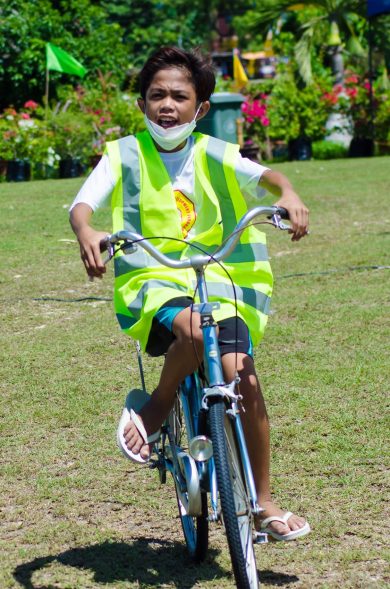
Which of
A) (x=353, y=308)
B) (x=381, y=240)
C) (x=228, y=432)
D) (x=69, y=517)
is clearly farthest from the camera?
(x=381, y=240)

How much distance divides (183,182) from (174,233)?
0.19m

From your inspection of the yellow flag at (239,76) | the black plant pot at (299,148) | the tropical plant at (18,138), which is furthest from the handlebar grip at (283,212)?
the yellow flag at (239,76)

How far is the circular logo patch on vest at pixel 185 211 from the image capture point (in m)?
3.49

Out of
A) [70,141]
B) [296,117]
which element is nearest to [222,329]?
[70,141]

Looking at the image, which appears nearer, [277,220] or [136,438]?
[277,220]

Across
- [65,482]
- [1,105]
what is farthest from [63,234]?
[1,105]

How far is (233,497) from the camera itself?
9.41ft

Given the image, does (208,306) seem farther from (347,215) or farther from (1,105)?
(1,105)

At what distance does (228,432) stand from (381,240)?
25.3 feet

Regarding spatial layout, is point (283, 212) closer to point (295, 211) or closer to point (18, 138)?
point (295, 211)

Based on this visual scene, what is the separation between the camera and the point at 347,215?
496 inches

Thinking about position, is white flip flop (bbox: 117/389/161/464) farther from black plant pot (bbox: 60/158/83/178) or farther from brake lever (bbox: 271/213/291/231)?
black plant pot (bbox: 60/158/83/178)

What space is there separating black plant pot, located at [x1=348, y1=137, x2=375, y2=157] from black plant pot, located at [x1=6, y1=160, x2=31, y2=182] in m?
7.93

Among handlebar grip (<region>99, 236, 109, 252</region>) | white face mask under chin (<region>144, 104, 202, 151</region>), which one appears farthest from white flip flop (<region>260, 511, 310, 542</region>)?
white face mask under chin (<region>144, 104, 202, 151</region>)
